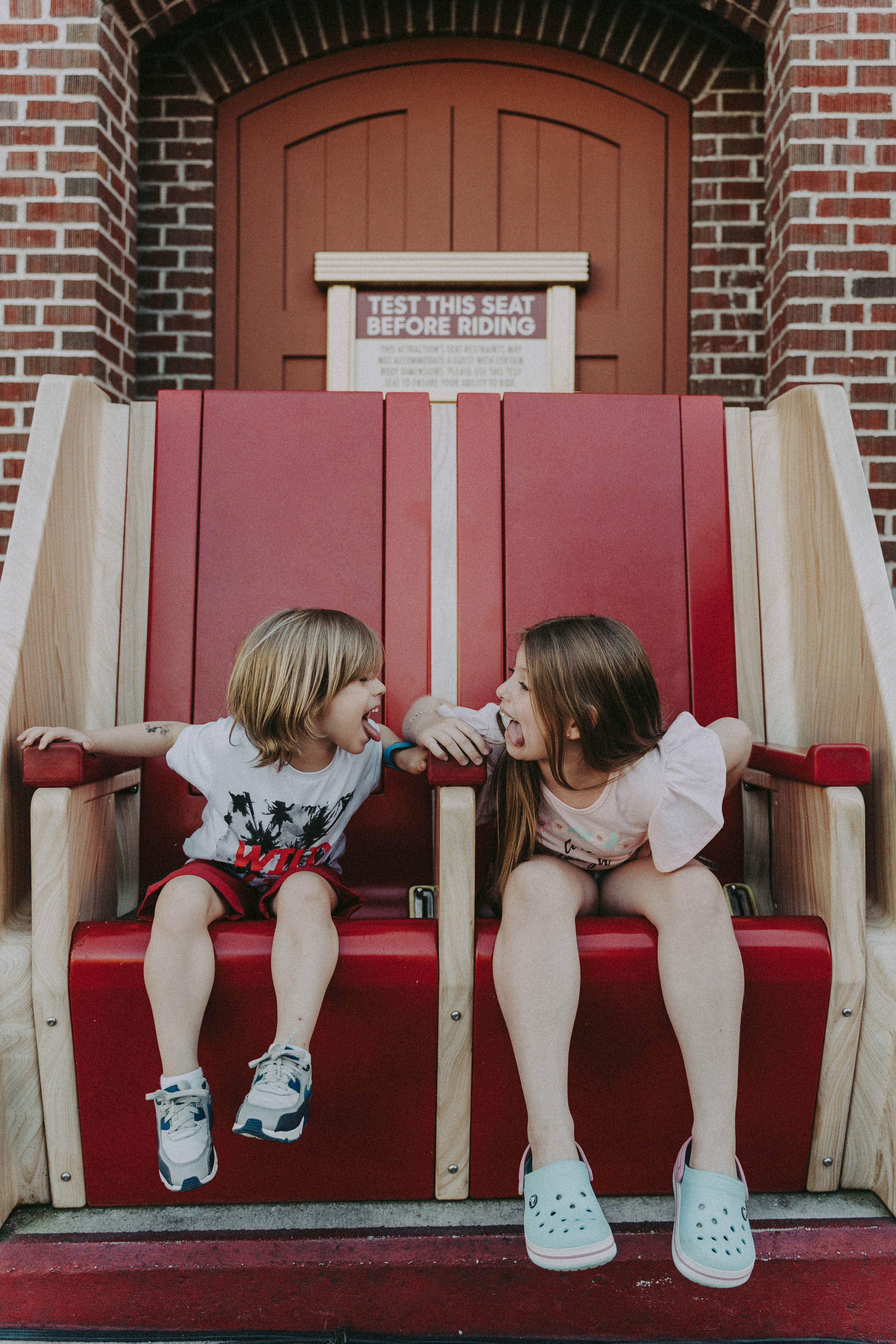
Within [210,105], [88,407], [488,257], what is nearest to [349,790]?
[88,407]

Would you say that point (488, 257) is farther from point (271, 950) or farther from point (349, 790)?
point (271, 950)

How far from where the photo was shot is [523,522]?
166cm

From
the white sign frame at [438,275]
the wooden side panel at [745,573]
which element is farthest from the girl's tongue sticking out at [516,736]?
the white sign frame at [438,275]

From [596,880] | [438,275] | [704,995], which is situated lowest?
[704,995]

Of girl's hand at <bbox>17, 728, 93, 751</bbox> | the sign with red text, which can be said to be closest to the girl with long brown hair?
girl's hand at <bbox>17, 728, 93, 751</bbox>

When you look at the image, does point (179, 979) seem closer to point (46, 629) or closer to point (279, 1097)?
point (279, 1097)

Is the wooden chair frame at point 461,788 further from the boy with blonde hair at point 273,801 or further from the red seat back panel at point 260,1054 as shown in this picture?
the boy with blonde hair at point 273,801

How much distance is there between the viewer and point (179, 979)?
1.12m

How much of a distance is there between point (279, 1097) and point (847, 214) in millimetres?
2699

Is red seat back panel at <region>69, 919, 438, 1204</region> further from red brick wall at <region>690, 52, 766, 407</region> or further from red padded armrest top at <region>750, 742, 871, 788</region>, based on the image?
red brick wall at <region>690, 52, 766, 407</region>

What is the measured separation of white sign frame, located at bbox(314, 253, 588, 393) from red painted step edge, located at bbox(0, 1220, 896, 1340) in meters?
2.40

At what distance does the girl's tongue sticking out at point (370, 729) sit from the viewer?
4.43ft

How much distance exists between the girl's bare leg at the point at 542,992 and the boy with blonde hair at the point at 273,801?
0.75ft

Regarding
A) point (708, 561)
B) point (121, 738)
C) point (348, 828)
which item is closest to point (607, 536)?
point (708, 561)
